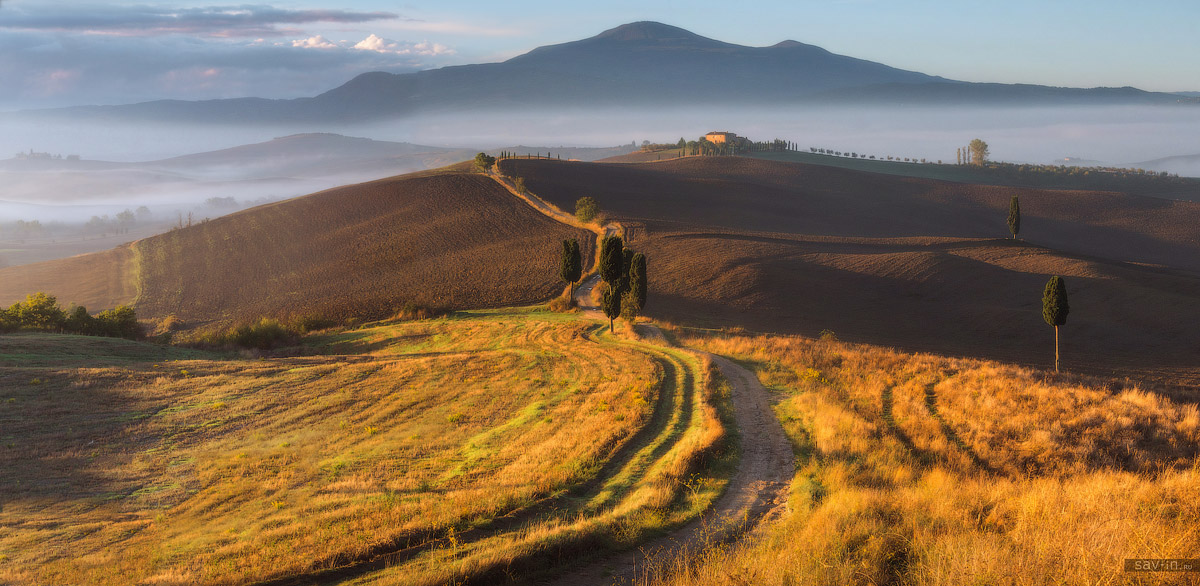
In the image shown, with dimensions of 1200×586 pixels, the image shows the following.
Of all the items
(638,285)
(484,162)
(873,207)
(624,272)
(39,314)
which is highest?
(484,162)

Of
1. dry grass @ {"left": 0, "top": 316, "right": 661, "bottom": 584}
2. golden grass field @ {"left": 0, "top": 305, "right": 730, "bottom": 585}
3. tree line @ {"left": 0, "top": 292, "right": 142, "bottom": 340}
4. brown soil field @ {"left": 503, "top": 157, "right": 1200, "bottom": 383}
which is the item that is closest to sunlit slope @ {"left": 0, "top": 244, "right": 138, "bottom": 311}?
tree line @ {"left": 0, "top": 292, "right": 142, "bottom": 340}

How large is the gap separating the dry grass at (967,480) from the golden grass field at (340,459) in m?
3.07

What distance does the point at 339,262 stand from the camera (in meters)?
81.4

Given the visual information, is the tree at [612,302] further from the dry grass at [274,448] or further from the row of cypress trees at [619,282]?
the dry grass at [274,448]

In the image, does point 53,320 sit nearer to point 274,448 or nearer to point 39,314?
point 39,314

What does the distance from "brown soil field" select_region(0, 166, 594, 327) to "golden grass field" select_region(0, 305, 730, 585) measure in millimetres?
28001

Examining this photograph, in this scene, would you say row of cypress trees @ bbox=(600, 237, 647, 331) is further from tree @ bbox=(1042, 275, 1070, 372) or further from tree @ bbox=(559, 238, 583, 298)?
tree @ bbox=(1042, 275, 1070, 372)

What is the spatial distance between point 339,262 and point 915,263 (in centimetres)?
7031

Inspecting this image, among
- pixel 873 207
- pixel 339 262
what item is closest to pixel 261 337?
pixel 339 262

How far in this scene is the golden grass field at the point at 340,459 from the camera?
12773mm

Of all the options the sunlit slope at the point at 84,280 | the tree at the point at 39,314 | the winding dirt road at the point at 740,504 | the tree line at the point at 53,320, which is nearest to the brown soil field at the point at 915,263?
the winding dirt road at the point at 740,504

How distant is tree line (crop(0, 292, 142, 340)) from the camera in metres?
47.9

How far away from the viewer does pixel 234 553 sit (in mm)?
13109

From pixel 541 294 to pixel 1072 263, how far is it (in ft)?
200
